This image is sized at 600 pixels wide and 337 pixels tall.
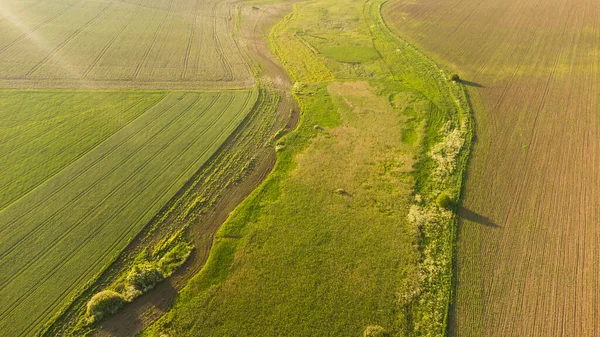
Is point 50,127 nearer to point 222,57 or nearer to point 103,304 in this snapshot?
point 103,304

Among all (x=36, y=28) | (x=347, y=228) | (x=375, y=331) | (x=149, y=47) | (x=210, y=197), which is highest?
(x=36, y=28)

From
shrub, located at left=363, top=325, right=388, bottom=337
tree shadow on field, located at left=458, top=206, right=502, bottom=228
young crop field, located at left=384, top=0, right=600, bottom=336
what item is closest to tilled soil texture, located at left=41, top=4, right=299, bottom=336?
shrub, located at left=363, top=325, right=388, bottom=337

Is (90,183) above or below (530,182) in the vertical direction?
above

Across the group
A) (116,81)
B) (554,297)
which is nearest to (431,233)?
(554,297)

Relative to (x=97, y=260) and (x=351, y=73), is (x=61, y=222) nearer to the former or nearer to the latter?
(x=97, y=260)

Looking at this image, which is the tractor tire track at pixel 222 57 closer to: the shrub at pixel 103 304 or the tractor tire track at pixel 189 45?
the tractor tire track at pixel 189 45

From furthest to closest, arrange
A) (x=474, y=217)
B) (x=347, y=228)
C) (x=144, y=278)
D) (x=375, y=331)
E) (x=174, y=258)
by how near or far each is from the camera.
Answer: (x=474, y=217)
(x=347, y=228)
(x=174, y=258)
(x=144, y=278)
(x=375, y=331)

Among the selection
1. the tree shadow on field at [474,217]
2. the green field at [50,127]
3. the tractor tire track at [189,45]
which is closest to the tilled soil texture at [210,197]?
the tractor tire track at [189,45]

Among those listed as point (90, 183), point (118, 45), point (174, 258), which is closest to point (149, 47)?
point (118, 45)
